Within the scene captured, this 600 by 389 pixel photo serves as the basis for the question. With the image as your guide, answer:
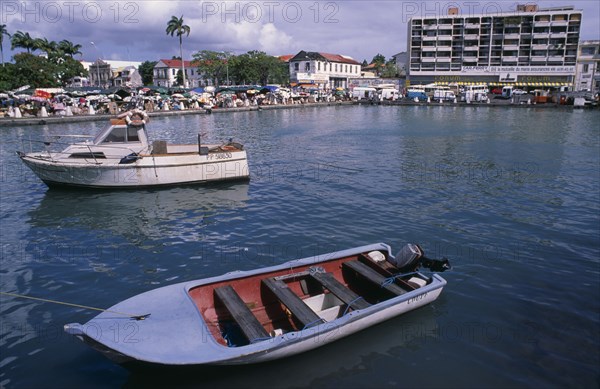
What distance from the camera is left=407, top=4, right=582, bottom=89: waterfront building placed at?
107 metres

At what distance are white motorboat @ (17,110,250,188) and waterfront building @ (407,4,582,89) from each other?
110199mm

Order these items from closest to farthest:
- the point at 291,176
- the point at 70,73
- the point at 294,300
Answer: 1. the point at 294,300
2. the point at 291,176
3. the point at 70,73

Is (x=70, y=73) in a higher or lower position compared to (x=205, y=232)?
higher

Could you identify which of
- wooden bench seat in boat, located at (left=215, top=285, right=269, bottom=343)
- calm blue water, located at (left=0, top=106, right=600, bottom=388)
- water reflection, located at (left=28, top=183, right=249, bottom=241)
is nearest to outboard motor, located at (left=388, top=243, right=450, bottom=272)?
calm blue water, located at (left=0, top=106, right=600, bottom=388)

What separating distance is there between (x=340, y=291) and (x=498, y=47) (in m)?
123

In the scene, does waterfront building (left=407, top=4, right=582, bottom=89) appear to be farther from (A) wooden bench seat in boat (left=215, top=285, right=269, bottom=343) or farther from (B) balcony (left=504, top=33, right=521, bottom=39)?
(A) wooden bench seat in boat (left=215, top=285, right=269, bottom=343)

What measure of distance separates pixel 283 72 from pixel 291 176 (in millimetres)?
94305

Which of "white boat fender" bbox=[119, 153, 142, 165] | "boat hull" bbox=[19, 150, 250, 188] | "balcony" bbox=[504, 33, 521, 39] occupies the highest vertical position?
"balcony" bbox=[504, 33, 521, 39]

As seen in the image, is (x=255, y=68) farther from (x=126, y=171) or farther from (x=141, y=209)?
(x=141, y=209)

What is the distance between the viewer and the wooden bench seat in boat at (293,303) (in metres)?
7.00

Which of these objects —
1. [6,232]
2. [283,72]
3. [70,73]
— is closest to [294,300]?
[6,232]

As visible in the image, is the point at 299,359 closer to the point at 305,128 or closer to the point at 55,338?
the point at 55,338

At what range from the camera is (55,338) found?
786cm

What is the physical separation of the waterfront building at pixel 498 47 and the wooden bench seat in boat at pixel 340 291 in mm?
116506
